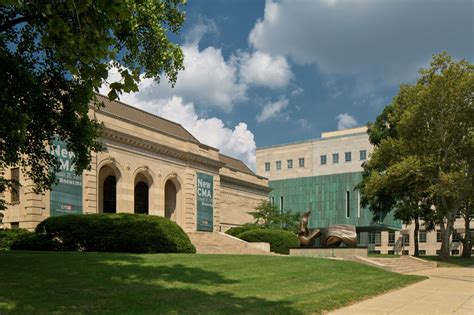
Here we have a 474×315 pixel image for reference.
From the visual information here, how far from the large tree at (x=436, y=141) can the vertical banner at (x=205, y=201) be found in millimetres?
16290

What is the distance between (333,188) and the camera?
89.8m

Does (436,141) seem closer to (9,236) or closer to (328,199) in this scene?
(9,236)

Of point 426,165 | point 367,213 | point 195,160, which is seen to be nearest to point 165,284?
point 426,165

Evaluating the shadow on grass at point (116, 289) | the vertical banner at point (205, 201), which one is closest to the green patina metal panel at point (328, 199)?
the vertical banner at point (205, 201)

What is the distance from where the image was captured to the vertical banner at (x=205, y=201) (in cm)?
4825

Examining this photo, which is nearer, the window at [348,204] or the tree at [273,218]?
the tree at [273,218]

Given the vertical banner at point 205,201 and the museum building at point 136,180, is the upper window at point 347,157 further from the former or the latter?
the vertical banner at point 205,201

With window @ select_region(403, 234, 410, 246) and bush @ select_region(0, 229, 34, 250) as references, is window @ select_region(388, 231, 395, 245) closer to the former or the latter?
window @ select_region(403, 234, 410, 246)

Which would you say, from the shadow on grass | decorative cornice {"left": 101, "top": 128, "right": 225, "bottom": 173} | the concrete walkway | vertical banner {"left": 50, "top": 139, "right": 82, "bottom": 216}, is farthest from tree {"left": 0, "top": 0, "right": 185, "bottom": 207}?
decorative cornice {"left": 101, "top": 128, "right": 225, "bottom": 173}

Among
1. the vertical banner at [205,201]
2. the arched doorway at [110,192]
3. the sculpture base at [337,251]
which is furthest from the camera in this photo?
the vertical banner at [205,201]

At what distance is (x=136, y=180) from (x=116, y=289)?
108 feet

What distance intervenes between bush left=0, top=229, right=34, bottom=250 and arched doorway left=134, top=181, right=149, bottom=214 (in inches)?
658

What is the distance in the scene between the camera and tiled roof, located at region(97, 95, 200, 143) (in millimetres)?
42844

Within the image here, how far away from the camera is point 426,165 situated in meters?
37.8
